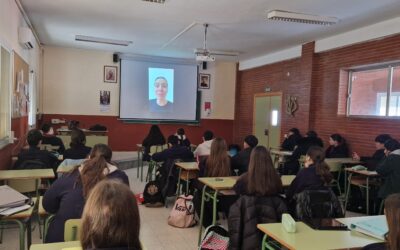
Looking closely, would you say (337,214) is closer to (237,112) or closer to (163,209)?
(163,209)

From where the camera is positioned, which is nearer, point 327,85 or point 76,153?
point 76,153

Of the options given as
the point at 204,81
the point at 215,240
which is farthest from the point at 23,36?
the point at 204,81

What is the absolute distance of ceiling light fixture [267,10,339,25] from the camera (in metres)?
5.59

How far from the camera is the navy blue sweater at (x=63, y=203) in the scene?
2.32m

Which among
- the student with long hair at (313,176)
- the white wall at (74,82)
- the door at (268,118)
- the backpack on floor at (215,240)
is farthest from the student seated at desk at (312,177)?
the white wall at (74,82)

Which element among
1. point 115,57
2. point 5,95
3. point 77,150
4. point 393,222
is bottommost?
point 77,150

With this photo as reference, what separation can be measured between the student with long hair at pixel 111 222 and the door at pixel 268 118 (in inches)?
325

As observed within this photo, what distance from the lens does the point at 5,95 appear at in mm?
4832

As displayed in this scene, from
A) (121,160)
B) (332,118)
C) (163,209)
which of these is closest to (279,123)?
(332,118)

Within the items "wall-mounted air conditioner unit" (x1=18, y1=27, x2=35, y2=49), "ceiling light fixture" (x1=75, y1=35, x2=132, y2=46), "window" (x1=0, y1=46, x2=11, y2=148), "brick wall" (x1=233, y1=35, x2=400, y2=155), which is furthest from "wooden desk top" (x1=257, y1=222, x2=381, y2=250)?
"ceiling light fixture" (x1=75, y1=35, x2=132, y2=46)

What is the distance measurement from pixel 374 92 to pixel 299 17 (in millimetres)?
2236

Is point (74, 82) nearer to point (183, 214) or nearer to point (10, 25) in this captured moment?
point (10, 25)

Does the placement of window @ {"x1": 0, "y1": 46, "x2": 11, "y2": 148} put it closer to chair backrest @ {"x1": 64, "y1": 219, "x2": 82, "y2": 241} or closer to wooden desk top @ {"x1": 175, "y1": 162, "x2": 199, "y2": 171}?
wooden desk top @ {"x1": 175, "y1": 162, "x2": 199, "y2": 171}

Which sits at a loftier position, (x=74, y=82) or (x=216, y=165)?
(x=74, y=82)
